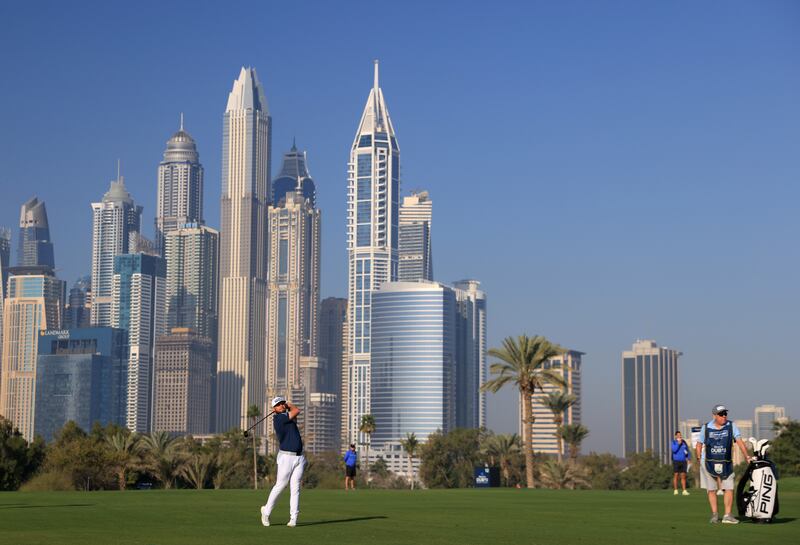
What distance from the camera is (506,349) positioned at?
246 ft

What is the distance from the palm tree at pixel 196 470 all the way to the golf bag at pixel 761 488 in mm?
56629

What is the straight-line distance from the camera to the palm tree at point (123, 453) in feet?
242

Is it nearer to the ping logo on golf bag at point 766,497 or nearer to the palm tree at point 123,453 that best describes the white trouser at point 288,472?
the ping logo on golf bag at point 766,497

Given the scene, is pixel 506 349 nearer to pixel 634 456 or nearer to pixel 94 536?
pixel 94 536

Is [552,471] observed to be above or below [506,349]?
below

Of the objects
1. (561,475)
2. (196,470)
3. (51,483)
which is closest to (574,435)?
(561,475)

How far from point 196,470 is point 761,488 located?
60.9 meters

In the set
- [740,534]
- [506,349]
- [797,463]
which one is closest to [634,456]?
[797,463]

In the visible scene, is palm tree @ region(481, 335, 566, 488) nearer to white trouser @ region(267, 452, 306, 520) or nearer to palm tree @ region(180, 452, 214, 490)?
palm tree @ region(180, 452, 214, 490)

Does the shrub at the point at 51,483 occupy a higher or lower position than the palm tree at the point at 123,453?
lower

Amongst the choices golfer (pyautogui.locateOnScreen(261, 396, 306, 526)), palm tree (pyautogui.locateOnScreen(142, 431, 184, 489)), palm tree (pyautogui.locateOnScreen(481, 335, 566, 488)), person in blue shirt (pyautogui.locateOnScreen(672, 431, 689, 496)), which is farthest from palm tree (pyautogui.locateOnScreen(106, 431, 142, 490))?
golfer (pyautogui.locateOnScreen(261, 396, 306, 526))

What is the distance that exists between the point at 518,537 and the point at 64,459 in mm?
63297

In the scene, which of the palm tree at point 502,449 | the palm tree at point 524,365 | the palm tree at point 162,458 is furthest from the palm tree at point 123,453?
the palm tree at point 502,449

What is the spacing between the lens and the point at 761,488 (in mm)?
22031
